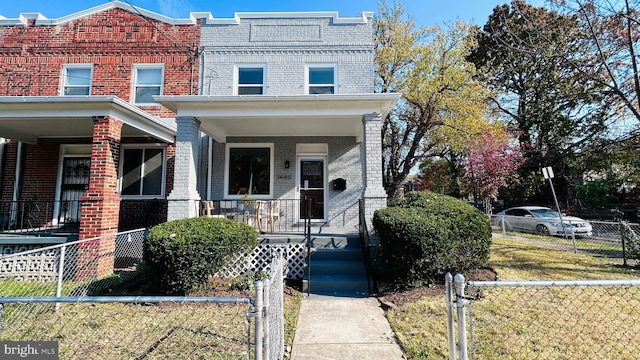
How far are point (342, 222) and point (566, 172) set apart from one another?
59.9ft

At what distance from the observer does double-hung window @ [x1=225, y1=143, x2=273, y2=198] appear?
9.64 m

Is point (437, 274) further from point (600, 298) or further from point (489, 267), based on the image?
point (600, 298)

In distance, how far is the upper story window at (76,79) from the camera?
10.3 metres

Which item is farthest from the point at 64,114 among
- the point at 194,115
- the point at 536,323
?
the point at 536,323

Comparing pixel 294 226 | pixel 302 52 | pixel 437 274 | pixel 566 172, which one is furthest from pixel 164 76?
pixel 566 172

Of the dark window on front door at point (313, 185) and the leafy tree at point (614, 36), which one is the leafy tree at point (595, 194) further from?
the dark window on front door at point (313, 185)

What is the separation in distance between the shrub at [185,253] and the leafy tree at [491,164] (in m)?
15.0

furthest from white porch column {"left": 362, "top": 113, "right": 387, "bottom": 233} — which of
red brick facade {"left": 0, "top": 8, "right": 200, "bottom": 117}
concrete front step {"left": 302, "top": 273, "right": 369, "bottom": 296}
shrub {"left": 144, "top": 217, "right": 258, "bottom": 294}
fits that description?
red brick facade {"left": 0, "top": 8, "right": 200, "bottom": 117}

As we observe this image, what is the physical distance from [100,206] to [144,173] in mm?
3302

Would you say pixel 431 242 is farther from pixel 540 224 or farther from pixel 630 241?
pixel 540 224

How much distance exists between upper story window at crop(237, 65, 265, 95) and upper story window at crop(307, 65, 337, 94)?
158 cm

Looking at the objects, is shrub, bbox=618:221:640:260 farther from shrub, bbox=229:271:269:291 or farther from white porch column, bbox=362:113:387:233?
shrub, bbox=229:271:269:291

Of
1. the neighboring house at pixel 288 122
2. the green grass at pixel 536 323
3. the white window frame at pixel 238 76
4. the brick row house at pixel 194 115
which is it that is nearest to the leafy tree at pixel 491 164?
the neighboring house at pixel 288 122

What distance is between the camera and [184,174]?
23.3ft
